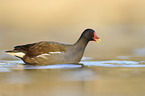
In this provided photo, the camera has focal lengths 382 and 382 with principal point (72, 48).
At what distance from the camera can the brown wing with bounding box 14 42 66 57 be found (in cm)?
1138

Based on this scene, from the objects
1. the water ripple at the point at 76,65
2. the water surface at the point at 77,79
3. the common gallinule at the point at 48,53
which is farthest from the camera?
the common gallinule at the point at 48,53

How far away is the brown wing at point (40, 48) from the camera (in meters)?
11.4

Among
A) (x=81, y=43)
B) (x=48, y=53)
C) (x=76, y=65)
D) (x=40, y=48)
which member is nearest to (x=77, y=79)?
(x=76, y=65)

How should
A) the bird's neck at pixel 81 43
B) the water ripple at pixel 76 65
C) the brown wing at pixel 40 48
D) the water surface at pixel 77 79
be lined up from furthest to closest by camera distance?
1. the bird's neck at pixel 81 43
2. the brown wing at pixel 40 48
3. the water ripple at pixel 76 65
4. the water surface at pixel 77 79

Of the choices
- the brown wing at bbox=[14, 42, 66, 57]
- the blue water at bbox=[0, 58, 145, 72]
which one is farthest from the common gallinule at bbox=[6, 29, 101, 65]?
the blue water at bbox=[0, 58, 145, 72]

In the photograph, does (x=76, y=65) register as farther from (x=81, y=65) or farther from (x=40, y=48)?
(x=40, y=48)

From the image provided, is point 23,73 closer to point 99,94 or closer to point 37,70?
point 37,70

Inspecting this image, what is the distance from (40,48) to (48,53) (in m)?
0.37

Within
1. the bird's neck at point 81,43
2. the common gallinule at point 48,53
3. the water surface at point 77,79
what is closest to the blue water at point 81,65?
the water surface at point 77,79

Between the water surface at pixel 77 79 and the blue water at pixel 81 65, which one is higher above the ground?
the water surface at pixel 77 79

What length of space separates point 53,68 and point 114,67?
1623mm

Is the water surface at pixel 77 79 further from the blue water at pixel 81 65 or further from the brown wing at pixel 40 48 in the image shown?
the brown wing at pixel 40 48

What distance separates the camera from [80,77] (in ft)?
27.7

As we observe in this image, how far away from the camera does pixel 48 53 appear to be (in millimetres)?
11336
